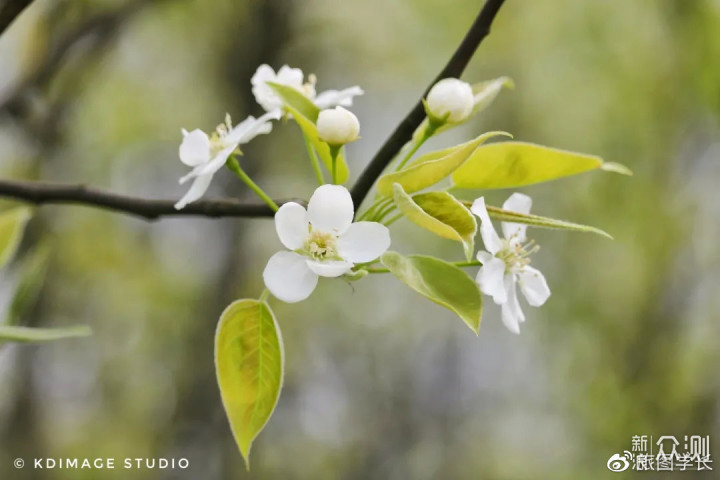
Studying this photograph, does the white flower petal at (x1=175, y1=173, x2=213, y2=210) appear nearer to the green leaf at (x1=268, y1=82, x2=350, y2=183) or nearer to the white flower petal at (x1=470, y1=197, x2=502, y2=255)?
the green leaf at (x1=268, y1=82, x2=350, y2=183)

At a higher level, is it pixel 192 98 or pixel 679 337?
pixel 192 98

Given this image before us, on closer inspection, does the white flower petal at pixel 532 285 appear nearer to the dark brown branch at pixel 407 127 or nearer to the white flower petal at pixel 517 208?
the white flower petal at pixel 517 208

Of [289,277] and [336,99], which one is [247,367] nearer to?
[289,277]

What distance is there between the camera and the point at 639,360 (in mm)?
3287

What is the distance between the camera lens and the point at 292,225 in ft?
1.68

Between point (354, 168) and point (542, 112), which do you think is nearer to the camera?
point (354, 168)

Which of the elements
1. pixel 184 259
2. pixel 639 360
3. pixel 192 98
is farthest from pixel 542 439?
pixel 192 98

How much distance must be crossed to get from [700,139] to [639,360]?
112 cm

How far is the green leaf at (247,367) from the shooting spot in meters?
0.54

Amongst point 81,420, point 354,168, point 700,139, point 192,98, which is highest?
point 192,98

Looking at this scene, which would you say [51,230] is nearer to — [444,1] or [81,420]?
[81,420]

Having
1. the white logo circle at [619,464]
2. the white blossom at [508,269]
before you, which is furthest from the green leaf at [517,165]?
the white logo circle at [619,464]

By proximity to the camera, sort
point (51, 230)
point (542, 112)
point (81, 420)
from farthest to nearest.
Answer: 1. point (542, 112)
2. point (81, 420)
3. point (51, 230)

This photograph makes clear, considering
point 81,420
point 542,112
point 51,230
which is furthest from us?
point 542,112
